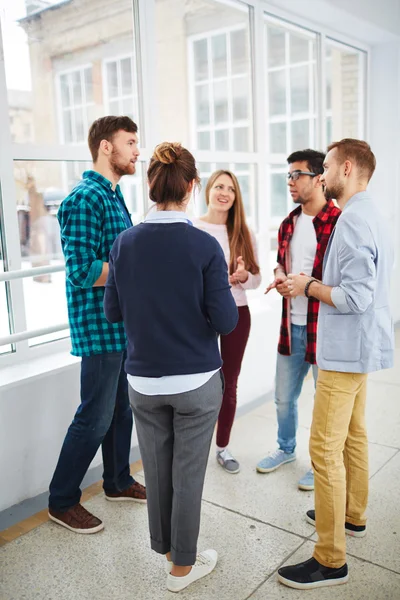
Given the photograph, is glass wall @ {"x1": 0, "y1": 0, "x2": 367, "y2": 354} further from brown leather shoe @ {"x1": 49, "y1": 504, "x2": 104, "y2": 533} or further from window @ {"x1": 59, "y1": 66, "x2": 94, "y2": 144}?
brown leather shoe @ {"x1": 49, "y1": 504, "x2": 104, "y2": 533}

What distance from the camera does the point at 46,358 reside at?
2.90 meters

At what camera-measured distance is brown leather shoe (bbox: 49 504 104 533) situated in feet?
7.82

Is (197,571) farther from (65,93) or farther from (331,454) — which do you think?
(65,93)

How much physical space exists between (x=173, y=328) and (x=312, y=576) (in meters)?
→ 1.05

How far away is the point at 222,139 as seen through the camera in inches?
211

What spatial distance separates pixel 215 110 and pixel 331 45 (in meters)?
1.21

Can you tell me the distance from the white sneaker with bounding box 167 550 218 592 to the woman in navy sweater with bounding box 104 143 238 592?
0.39ft

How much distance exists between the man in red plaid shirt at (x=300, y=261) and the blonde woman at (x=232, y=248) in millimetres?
171

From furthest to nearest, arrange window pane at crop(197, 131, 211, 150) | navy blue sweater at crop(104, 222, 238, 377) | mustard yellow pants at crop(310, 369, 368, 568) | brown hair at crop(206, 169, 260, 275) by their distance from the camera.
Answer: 1. window pane at crop(197, 131, 211, 150)
2. brown hair at crop(206, 169, 260, 275)
3. mustard yellow pants at crop(310, 369, 368, 568)
4. navy blue sweater at crop(104, 222, 238, 377)

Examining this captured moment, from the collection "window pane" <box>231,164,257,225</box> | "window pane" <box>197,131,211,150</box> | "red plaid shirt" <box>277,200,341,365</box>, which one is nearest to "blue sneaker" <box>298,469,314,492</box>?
"red plaid shirt" <box>277,200,341,365</box>

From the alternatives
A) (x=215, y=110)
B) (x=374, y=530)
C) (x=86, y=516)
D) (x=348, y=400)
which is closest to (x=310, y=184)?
(x=348, y=400)

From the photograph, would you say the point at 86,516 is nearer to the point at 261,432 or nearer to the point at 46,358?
the point at 46,358

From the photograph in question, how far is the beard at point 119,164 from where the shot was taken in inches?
92.4

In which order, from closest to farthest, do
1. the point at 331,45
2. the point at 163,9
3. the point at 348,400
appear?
the point at 348,400, the point at 163,9, the point at 331,45
